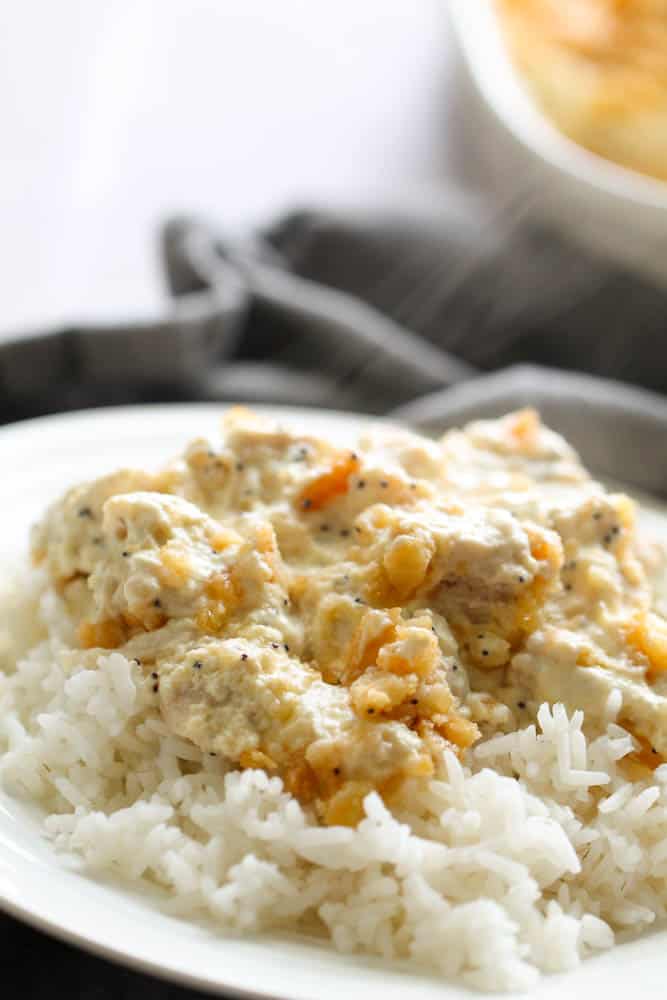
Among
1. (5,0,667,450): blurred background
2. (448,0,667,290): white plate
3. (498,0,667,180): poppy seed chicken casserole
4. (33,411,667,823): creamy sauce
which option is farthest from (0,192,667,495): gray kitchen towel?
(33,411,667,823): creamy sauce

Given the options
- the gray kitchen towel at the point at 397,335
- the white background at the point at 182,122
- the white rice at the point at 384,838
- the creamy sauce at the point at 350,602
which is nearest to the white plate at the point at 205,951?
the white rice at the point at 384,838

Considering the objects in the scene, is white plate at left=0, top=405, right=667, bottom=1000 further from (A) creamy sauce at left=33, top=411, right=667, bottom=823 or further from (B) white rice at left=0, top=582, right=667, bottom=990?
(A) creamy sauce at left=33, top=411, right=667, bottom=823

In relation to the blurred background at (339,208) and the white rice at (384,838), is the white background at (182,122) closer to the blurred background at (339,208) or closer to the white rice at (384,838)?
the blurred background at (339,208)

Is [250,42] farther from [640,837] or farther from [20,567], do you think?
[640,837]

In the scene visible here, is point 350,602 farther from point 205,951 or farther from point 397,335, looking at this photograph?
point 397,335

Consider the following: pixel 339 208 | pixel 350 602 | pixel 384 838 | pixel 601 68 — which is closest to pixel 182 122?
pixel 339 208

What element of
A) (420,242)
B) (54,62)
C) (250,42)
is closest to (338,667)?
(420,242)
